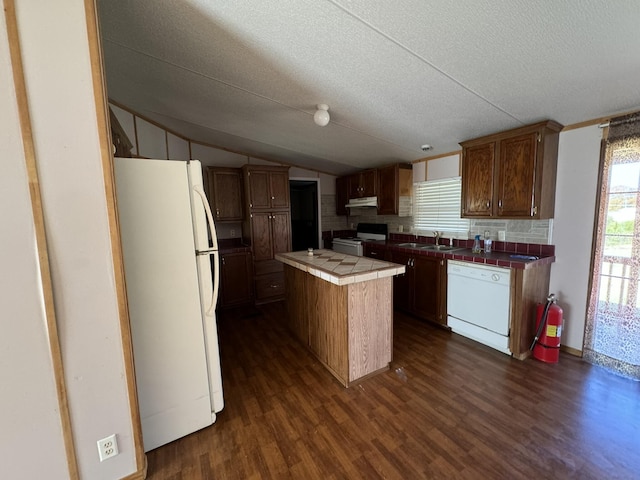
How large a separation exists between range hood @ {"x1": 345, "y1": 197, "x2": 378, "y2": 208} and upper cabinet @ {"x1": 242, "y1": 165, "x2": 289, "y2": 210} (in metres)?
1.26

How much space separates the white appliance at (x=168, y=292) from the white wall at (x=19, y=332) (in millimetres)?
365

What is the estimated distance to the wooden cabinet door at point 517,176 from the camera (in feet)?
8.06

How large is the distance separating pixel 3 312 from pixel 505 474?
8.37 feet

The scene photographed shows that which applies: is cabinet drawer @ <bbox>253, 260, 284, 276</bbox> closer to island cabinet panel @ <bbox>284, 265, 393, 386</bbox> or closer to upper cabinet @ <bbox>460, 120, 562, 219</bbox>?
island cabinet panel @ <bbox>284, 265, 393, 386</bbox>

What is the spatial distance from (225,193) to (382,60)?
10.4 feet

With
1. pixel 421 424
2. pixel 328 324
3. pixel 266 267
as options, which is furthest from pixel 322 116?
pixel 266 267

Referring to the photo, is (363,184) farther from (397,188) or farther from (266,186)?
(266,186)

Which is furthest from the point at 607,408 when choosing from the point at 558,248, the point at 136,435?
the point at 136,435

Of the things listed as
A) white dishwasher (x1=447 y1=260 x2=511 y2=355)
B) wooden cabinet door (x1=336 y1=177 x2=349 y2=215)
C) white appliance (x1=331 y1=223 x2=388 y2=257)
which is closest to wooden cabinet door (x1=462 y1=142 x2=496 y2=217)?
white dishwasher (x1=447 y1=260 x2=511 y2=355)

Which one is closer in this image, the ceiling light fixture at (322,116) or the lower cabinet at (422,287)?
the ceiling light fixture at (322,116)

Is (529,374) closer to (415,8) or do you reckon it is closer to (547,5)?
(547,5)

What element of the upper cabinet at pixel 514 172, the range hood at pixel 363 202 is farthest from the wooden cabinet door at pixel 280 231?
the upper cabinet at pixel 514 172

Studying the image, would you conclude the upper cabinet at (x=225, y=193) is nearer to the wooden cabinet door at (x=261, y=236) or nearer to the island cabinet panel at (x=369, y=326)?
the wooden cabinet door at (x=261, y=236)

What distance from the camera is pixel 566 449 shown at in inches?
60.4
